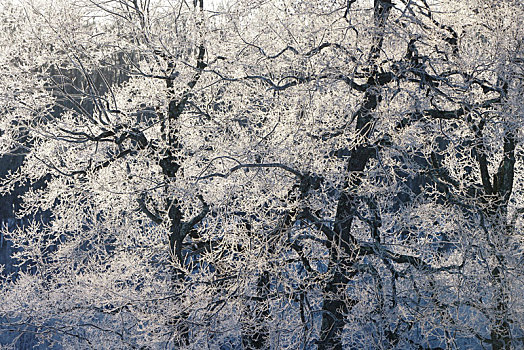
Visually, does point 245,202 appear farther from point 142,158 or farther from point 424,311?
point 424,311

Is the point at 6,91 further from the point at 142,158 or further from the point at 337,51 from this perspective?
the point at 337,51

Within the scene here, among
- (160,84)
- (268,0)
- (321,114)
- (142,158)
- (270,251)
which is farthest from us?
(160,84)

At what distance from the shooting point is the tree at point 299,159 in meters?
5.80

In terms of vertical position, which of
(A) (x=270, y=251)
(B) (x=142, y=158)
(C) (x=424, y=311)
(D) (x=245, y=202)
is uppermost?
(B) (x=142, y=158)

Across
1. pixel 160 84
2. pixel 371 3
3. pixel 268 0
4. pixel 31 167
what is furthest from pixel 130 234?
pixel 371 3

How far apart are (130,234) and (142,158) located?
1.97m

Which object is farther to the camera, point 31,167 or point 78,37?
point 31,167

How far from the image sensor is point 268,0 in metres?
6.53

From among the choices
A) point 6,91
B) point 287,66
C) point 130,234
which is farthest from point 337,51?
point 130,234

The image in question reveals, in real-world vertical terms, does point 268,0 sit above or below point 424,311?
above

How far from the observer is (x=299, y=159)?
21.0 feet

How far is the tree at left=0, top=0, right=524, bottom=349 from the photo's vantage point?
228 inches

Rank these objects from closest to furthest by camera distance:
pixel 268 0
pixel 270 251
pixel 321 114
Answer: pixel 270 251 → pixel 268 0 → pixel 321 114

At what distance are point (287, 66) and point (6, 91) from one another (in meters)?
3.66
